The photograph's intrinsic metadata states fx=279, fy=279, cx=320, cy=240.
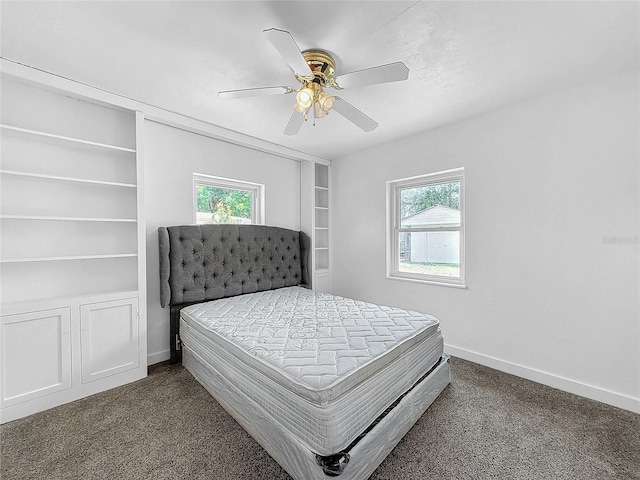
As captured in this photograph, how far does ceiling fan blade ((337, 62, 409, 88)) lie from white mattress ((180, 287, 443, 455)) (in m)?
1.49

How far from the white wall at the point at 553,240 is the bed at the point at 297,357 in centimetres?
80

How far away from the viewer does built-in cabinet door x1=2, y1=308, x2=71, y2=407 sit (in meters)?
1.81

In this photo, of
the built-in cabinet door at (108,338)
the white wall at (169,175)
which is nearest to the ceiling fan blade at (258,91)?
the white wall at (169,175)

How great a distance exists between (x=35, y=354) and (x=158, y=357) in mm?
911

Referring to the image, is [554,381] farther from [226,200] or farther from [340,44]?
[226,200]

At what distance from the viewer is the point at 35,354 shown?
1897 millimetres

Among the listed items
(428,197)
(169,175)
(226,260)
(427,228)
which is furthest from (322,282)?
(169,175)

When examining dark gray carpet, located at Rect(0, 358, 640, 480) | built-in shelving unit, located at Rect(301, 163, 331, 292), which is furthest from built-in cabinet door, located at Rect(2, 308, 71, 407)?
built-in shelving unit, located at Rect(301, 163, 331, 292)

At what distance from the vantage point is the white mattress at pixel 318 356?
1.27m

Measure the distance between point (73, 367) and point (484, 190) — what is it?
364cm

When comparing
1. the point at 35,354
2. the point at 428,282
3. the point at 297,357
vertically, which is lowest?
the point at 35,354

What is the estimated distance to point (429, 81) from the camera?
6.54 feet

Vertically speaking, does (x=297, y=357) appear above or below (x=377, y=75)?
below

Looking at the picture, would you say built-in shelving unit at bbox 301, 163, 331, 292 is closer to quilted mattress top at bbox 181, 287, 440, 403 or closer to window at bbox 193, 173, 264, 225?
window at bbox 193, 173, 264, 225
